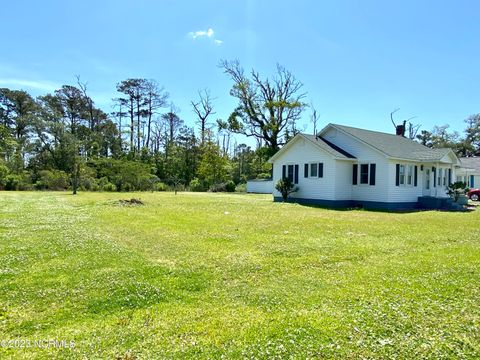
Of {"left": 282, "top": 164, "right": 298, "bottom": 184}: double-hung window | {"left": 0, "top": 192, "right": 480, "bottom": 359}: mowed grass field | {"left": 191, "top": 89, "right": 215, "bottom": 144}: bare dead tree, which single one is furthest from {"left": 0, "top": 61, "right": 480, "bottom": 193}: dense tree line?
{"left": 0, "top": 192, "right": 480, "bottom": 359}: mowed grass field

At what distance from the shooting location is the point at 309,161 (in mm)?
21344

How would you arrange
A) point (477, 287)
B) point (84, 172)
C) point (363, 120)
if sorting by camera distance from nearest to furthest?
point (477, 287)
point (84, 172)
point (363, 120)

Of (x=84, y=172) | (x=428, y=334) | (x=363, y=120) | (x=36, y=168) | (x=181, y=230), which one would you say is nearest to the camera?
(x=428, y=334)

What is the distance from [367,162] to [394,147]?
102 inches

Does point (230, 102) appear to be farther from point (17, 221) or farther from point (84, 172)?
point (17, 221)

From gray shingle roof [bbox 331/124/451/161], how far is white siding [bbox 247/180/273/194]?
13748 mm

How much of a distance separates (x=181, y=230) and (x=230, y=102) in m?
36.1

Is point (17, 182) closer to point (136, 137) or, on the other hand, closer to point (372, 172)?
point (136, 137)

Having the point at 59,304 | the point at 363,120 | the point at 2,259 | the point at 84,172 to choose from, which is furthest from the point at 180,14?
the point at 363,120

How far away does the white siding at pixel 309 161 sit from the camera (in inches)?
788

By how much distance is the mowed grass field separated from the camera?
3273 mm

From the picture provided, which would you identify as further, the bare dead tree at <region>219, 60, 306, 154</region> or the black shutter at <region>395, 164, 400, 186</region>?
the bare dead tree at <region>219, 60, 306, 154</region>

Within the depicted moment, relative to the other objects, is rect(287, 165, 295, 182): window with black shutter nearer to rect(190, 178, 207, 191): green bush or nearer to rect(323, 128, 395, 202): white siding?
rect(323, 128, 395, 202): white siding

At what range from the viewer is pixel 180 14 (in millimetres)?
15320
